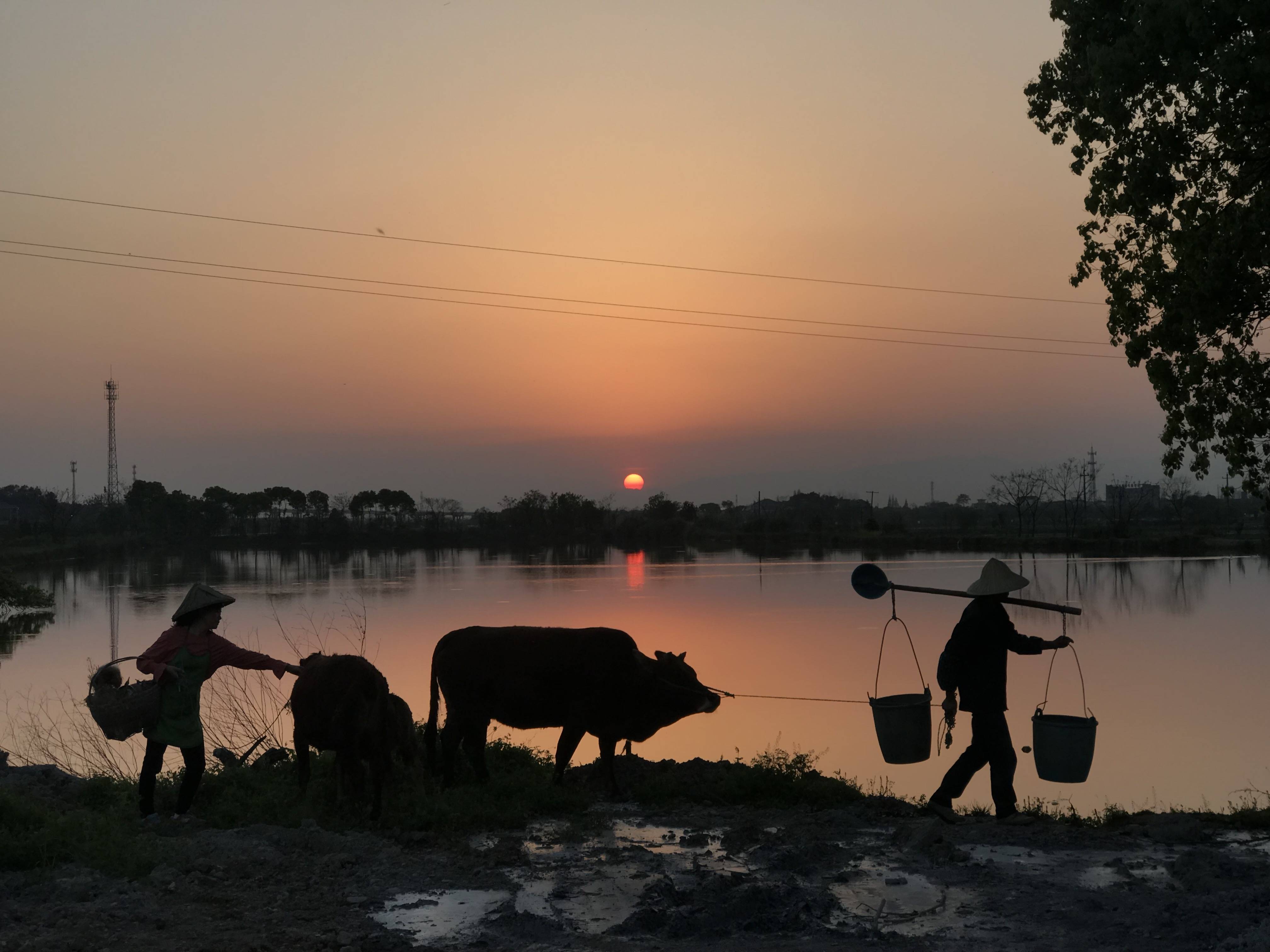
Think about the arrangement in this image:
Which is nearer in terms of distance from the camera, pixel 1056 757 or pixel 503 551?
pixel 1056 757

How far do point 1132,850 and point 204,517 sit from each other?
317 ft

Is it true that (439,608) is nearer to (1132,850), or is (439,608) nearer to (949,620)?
(949,620)

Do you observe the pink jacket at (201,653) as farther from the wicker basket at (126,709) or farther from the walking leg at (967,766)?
the walking leg at (967,766)

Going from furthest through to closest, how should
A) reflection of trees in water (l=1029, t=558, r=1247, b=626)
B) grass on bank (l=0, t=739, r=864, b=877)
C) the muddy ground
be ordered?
reflection of trees in water (l=1029, t=558, r=1247, b=626), grass on bank (l=0, t=739, r=864, b=877), the muddy ground

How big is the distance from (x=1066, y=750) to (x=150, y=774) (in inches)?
227

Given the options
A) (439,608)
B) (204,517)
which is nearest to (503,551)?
(204,517)

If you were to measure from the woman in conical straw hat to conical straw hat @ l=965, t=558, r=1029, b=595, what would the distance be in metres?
4.45

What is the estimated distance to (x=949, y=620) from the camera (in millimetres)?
28266

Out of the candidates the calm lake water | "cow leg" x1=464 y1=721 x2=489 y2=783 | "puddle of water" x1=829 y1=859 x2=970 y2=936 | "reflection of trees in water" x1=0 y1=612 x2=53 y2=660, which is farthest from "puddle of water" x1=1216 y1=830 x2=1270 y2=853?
"reflection of trees in water" x1=0 y1=612 x2=53 y2=660

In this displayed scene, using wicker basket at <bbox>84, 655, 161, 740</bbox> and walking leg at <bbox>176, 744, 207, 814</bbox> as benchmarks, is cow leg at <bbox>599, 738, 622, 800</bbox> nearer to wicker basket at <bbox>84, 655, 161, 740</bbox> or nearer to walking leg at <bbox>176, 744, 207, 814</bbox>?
walking leg at <bbox>176, 744, 207, 814</bbox>

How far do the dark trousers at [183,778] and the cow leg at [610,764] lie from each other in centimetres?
296

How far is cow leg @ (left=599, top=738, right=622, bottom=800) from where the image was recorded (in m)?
8.30

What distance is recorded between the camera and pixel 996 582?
7.00 meters

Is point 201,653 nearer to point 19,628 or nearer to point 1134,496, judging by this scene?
point 19,628
